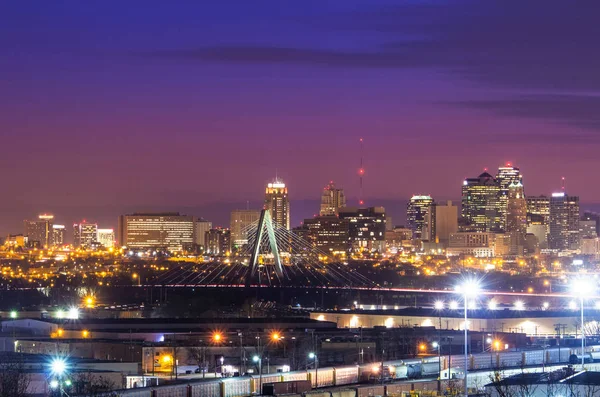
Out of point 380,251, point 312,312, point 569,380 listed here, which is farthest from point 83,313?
point 380,251

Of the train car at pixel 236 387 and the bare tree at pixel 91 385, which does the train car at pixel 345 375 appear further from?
the bare tree at pixel 91 385

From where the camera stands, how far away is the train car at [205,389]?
27.9 meters

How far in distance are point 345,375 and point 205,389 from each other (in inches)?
228

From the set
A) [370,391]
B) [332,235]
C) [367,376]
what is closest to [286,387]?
[370,391]

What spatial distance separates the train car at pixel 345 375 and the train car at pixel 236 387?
147 inches

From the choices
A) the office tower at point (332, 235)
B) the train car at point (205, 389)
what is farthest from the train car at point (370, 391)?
the office tower at point (332, 235)

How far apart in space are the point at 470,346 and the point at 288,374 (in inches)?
604

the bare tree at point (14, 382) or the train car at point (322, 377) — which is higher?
the bare tree at point (14, 382)

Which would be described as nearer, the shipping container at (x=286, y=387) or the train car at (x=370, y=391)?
the shipping container at (x=286, y=387)

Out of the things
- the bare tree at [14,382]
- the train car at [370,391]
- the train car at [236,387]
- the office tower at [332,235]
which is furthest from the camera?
the office tower at [332,235]

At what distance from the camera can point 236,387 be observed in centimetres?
2870

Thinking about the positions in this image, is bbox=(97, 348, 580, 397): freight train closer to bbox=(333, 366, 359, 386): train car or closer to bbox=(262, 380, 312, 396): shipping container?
bbox=(333, 366, 359, 386): train car

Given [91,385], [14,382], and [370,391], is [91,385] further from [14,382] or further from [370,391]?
[370,391]

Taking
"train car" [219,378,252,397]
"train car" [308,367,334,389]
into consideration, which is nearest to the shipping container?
"train car" [219,378,252,397]
